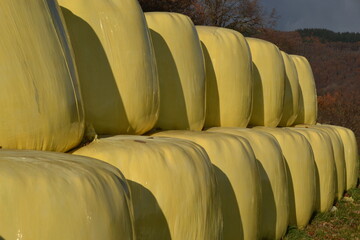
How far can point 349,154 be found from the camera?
6.52m

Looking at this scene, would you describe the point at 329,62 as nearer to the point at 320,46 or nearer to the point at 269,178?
the point at 320,46

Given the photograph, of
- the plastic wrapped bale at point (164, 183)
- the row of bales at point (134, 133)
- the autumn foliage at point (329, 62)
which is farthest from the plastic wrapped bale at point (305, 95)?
the autumn foliage at point (329, 62)

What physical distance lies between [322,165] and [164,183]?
322cm

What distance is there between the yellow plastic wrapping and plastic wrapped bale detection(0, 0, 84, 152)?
2.09 metres

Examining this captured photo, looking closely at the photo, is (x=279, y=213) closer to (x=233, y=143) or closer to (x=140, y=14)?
(x=233, y=143)

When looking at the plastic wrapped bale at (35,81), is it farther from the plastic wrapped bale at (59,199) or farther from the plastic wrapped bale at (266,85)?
the plastic wrapped bale at (266,85)

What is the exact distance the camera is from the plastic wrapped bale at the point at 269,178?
147 inches

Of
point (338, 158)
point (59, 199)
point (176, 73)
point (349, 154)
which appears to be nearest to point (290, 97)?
point (338, 158)

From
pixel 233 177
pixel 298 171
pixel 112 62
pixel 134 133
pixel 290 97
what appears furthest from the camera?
pixel 290 97

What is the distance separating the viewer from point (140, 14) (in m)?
2.95

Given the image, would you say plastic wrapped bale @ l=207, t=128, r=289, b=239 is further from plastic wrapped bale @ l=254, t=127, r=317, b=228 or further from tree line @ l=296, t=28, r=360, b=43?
tree line @ l=296, t=28, r=360, b=43

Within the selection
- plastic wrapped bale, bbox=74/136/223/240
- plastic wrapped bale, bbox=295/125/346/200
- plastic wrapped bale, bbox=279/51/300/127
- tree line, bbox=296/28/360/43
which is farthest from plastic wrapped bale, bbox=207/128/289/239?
tree line, bbox=296/28/360/43

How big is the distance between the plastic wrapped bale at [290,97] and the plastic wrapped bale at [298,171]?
39.5 inches

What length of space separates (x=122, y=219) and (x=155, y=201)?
1.93 feet
